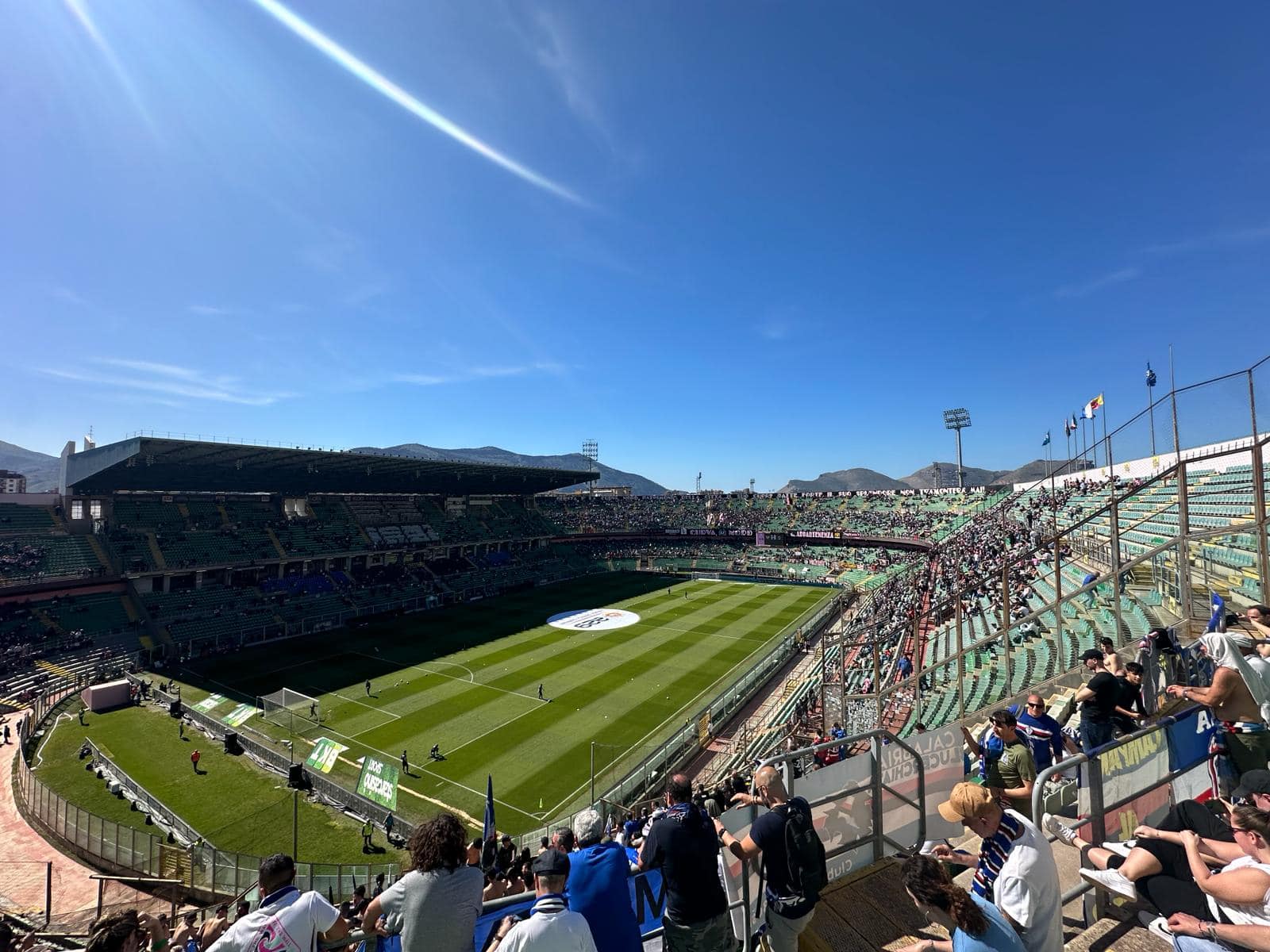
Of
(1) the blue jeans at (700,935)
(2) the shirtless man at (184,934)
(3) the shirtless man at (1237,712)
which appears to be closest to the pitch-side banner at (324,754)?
(2) the shirtless man at (184,934)

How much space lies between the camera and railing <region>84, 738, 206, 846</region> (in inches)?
661

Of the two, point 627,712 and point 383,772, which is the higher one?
point 383,772

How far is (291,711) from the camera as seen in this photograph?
84.0 feet

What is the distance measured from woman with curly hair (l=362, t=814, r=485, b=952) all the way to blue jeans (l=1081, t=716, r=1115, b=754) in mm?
6974

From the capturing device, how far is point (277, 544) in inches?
1777

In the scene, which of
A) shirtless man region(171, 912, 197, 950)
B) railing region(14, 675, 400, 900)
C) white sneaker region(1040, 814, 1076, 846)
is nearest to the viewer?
white sneaker region(1040, 814, 1076, 846)

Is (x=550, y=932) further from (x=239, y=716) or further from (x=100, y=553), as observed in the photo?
(x=100, y=553)

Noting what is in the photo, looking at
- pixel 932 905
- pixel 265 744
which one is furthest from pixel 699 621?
pixel 932 905

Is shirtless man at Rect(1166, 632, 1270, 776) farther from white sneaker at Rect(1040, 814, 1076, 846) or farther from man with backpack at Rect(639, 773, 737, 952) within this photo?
man with backpack at Rect(639, 773, 737, 952)

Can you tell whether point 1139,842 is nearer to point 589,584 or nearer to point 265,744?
point 265,744

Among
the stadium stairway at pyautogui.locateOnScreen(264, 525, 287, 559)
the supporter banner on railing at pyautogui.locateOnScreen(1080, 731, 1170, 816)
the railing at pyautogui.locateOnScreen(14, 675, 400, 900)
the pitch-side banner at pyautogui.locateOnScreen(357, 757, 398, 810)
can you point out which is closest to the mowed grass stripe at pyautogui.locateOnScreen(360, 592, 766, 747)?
the pitch-side banner at pyautogui.locateOnScreen(357, 757, 398, 810)

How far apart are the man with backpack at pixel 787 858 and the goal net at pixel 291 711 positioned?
25.0 meters

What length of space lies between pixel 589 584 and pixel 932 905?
184 ft

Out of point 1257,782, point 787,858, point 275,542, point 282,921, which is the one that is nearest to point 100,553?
point 275,542
